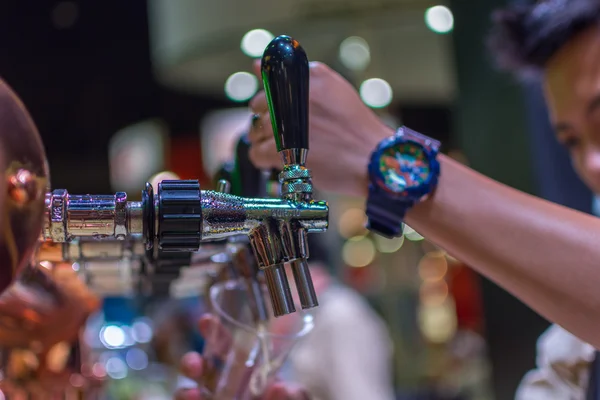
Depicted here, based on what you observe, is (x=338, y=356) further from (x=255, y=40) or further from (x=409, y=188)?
(x=409, y=188)

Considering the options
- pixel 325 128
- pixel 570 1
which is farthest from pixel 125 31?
pixel 325 128

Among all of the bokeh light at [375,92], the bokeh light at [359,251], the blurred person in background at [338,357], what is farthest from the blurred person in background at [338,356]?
the bokeh light at [359,251]

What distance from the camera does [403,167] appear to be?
1.92ft

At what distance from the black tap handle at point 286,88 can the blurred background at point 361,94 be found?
51 centimetres

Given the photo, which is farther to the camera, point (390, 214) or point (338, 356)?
point (338, 356)

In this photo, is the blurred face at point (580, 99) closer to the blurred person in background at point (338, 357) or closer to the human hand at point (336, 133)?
the human hand at point (336, 133)

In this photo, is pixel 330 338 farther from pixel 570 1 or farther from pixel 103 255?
pixel 103 255

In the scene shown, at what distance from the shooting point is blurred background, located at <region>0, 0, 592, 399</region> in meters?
1.64

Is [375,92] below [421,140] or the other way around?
the other way around

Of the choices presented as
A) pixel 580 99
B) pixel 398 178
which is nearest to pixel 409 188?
pixel 398 178

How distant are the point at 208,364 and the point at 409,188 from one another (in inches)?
8.7

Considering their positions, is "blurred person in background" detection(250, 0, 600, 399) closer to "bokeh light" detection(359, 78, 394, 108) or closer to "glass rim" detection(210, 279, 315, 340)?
"glass rim" detection(210, 279, 315, 340)

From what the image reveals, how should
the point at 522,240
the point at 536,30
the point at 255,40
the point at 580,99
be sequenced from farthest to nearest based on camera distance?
the point at 255,40 < the point at 536,30 < the point at 580,99 < the point at 522,240

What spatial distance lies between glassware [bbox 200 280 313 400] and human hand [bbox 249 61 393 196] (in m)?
0.11
